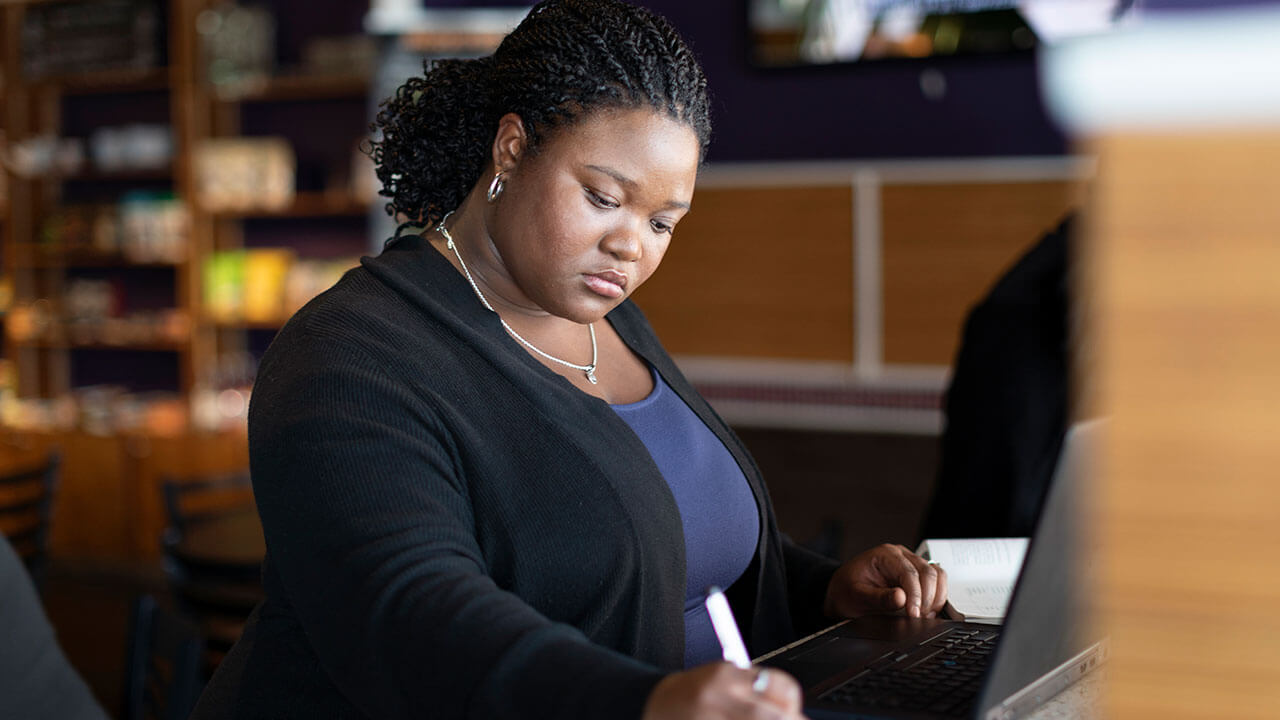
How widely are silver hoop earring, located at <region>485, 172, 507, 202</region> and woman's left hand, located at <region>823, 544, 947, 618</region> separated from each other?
0.56 meters

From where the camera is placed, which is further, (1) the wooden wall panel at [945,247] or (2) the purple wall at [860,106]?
(2) the purple wall at [860,106]

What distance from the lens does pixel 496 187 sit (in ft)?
4.25

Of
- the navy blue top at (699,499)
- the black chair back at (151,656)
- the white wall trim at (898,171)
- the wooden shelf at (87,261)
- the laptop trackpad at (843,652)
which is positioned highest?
the white wall trim at (898,171)

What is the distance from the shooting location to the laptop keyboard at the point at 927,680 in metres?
0.99

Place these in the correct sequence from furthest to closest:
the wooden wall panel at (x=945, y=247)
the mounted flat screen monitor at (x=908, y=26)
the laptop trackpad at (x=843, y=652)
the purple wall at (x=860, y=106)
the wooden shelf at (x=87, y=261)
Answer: the wooden shelf at (x=87, y=261), the purple wall at (x=860, y=106), the wooden wall panel at (x=945, y=247), the mounted flat screen monitor at (x=908, y=26), the laptop trackpad at (x=843, y=652)

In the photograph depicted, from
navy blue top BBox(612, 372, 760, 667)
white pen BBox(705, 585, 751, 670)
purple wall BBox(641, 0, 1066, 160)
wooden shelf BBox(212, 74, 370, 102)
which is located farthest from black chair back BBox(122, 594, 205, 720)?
wooden shelf BBox(212, 74, 370, 102)

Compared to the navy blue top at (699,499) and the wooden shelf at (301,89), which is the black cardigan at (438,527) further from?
the wooden shelf at (301,89)

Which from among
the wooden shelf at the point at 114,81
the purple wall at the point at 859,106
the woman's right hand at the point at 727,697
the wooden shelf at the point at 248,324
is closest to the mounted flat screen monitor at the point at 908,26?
the purple wall at the point at 859,106

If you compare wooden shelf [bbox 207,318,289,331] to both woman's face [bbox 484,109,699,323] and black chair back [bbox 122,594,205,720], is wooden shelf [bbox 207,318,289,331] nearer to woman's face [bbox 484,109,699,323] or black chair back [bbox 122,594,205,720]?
black chair back [bbox 122,594,205,720]

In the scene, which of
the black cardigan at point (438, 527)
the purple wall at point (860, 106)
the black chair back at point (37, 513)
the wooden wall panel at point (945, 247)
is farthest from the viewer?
the purple wall at point (860, 106)

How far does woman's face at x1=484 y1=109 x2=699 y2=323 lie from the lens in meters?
1.21

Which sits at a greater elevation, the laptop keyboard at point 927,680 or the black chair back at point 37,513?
the laptop keyboard at point 927,680

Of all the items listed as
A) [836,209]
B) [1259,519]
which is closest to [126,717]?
[1259,519]

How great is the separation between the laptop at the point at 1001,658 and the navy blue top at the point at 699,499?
0.13 meters
